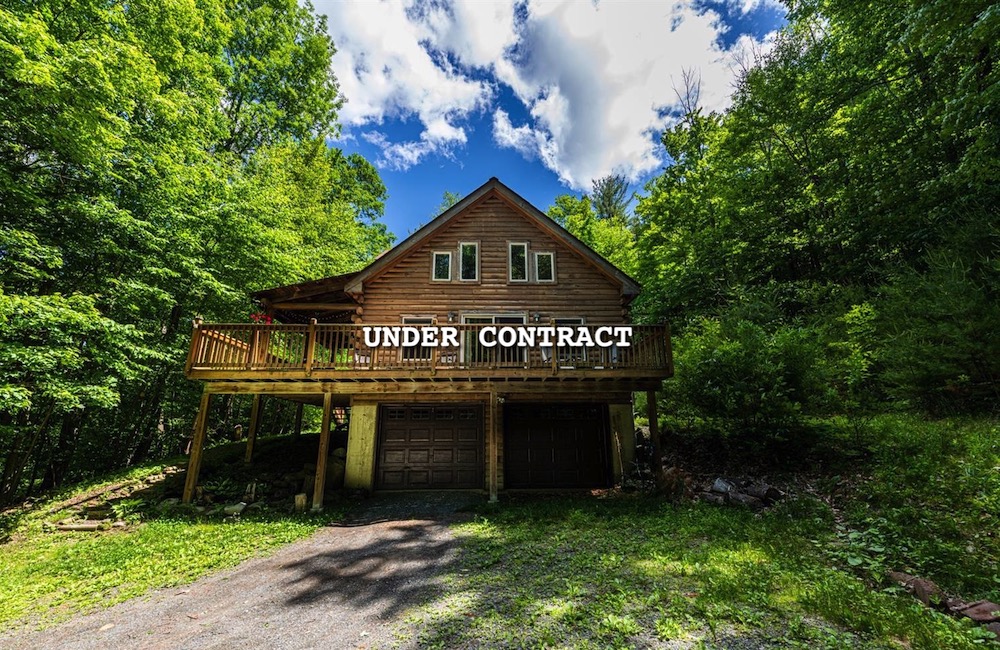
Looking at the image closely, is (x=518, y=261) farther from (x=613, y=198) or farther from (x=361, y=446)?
(x=613, y=198)

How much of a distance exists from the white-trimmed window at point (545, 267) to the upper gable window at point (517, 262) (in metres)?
0.42

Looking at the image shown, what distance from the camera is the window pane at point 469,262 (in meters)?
15.3

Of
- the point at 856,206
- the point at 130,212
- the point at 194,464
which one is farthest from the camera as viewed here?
the point at 856,206

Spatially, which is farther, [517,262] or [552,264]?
[517,262]

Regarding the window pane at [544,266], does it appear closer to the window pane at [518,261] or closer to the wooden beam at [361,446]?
the window pane at [518,261]

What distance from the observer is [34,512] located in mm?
10391

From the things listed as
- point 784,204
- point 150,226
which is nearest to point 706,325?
point 784,204

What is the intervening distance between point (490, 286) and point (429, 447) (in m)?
5.93

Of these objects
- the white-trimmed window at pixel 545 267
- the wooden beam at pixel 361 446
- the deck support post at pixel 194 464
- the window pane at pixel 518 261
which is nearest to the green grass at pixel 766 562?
the wooden beam at pixel 361 446

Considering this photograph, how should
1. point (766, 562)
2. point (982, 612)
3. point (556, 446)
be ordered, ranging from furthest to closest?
point (556, 446)
point (766, 562)
point (982, 612)

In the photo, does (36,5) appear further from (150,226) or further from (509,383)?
(509,383)

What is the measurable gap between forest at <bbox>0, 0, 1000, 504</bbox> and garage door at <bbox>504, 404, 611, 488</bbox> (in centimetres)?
272

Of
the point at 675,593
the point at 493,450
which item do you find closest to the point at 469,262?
the point at 493,450

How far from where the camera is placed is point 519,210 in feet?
52.3
